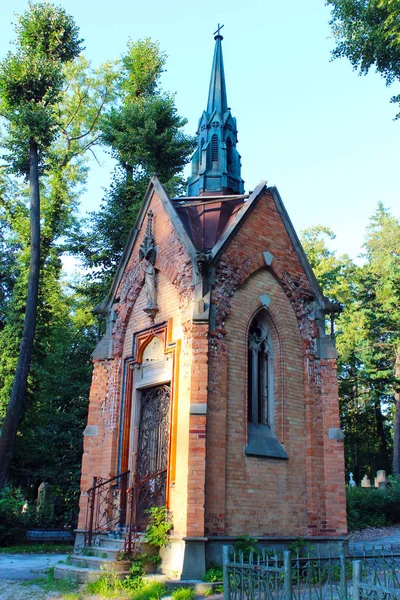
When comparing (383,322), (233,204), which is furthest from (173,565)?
(383,322)

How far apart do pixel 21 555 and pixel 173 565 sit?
634 cm

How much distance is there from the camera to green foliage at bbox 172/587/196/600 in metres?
8.76

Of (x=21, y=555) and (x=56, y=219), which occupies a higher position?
(x=56, y=219)

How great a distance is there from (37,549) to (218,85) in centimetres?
1390

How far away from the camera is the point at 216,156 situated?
15.8 meters

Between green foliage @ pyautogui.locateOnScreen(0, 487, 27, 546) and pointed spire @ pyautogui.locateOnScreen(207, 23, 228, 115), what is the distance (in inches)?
490

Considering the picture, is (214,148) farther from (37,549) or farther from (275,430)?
(37,549)

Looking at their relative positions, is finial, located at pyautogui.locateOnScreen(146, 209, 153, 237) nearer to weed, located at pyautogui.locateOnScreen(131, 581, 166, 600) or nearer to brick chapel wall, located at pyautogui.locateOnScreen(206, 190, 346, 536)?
brick chapel wall, located at pyautogui.locateOnScreen(206, 190, 346, 536)

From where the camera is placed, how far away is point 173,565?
10031mm

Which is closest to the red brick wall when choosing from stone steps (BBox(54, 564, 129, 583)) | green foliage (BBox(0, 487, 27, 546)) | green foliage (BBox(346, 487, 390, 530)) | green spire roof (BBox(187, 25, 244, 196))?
stone steps (BBox(54, 564, 129, 583))

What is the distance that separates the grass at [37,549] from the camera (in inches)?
614

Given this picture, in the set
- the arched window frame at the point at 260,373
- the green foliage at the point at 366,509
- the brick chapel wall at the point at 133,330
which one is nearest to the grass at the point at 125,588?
the brick chapel wall at the point at 133,330

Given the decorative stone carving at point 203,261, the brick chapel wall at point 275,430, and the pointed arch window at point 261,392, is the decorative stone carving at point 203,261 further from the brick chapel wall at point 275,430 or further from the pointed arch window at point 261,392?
the pointed arch window at point 261,392

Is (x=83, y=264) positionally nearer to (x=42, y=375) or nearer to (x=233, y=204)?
(x=42, y=375)
